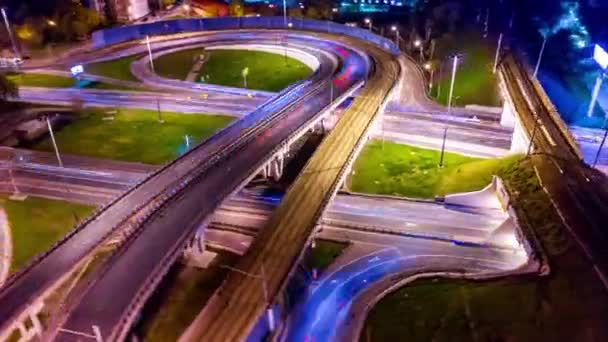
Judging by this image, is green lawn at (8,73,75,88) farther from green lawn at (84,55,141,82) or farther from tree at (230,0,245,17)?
tree at (230,0,245,17)

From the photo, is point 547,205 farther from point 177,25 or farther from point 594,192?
point 177,25

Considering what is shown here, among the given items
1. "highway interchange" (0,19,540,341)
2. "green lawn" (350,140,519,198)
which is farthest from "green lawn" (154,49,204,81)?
"green lawn" (350,140,519,198)

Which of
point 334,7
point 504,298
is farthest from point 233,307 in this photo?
point 334,7

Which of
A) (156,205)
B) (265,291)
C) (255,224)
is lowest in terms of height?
(255,224)

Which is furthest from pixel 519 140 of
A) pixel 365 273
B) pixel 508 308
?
pixel 508 308

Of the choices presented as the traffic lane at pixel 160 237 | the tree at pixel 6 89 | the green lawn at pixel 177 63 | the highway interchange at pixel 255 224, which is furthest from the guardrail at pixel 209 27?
the traffic lane at pixel 160 237

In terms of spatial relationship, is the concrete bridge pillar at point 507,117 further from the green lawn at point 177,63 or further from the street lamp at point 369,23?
the green lawn at point 177,63

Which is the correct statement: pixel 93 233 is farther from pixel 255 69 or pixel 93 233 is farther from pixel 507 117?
pixel 255 69

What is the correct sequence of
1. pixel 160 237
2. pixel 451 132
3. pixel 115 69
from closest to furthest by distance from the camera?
pixel 160 237, pixel 451 132, pixel 115 69
